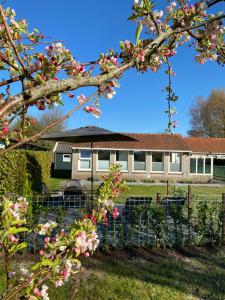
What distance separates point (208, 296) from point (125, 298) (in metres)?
1.09

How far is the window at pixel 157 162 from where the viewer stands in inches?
1373

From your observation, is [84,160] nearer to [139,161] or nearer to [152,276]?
[139,161]

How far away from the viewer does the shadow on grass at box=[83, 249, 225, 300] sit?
5785mm

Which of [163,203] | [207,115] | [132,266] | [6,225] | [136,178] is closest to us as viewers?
[6,225]

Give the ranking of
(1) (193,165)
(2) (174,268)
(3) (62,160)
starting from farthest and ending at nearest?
(3) (62,160), (1) (193,165), (2) (174,268)

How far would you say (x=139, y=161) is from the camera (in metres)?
35.1

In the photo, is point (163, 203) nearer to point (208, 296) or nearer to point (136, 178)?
point (208, 296)

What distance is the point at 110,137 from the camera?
13.4 metres

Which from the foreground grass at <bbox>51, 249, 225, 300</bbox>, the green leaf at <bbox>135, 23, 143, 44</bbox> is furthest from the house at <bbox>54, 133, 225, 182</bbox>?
the green leaf at <bbox>135, 23, 143, 44</bbox>

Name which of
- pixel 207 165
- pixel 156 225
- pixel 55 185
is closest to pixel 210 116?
pixel 207 165

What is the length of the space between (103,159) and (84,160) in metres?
1.57

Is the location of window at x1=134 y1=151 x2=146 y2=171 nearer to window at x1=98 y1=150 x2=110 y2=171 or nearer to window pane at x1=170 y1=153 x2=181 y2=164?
window at x1=98 y1=150 x2=110 y2=171

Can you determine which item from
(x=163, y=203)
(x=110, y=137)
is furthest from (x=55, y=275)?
(x=110, y=137)

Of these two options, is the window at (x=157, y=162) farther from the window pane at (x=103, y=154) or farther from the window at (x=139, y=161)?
the window pane at (x=103, y=154)
